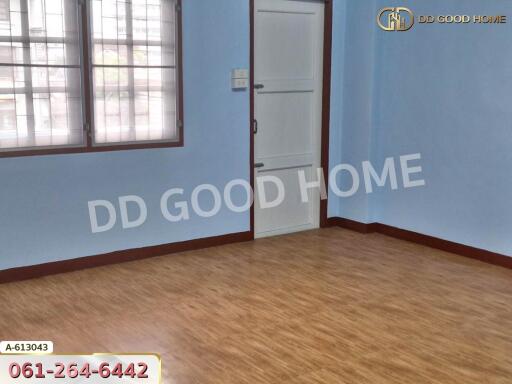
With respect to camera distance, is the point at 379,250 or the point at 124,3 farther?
the point at 379,250

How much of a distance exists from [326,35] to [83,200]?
2.78 meters

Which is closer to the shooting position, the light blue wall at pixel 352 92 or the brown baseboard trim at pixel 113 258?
the brown baseboard trim at pixel 113 258

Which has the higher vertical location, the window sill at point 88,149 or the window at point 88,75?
the window at point 88,75

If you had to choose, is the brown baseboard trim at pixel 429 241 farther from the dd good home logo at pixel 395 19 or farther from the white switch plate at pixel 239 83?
the dd good home logo at pixel 395 19

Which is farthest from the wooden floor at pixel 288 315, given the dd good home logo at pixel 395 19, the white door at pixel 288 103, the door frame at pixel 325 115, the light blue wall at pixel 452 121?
the dd good home logo at pixel 395 19

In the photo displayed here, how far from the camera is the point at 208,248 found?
562 centimetres

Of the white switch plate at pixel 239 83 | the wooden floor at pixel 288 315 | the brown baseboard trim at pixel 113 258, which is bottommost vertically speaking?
the wooden floor at pixel 288 315

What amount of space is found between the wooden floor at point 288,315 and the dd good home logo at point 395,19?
2.01m

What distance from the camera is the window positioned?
14.7 ft

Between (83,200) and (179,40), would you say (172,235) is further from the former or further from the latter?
(179,40)

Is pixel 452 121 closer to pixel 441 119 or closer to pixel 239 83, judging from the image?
pixel 441 119

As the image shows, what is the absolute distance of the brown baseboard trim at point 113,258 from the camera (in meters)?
4.70

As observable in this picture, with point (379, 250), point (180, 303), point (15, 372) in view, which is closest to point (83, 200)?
point (180, 303)

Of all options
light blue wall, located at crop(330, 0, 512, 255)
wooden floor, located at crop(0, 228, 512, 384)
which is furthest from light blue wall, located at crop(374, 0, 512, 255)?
wooden floor, located at crop(0, 228, 512, 384)
